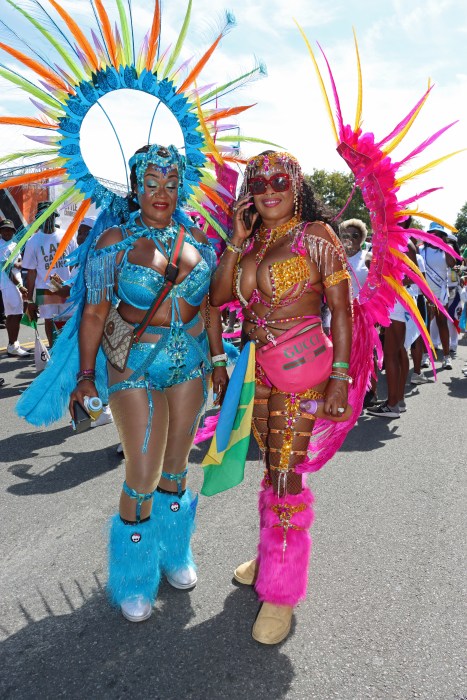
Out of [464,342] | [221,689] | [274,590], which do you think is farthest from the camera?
[464,342]

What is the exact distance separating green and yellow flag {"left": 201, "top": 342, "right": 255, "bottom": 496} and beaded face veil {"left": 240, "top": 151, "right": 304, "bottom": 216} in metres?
0.72

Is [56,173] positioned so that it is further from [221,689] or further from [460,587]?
[460,587]

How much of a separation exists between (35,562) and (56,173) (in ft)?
6.46

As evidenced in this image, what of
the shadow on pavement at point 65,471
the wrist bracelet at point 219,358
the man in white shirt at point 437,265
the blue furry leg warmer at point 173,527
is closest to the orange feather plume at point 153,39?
the wrist bracelet at point 219,358

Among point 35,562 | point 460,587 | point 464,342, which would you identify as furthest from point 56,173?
point 464,342

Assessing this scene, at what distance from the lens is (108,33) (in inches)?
103

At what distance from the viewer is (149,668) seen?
2285 millimetres

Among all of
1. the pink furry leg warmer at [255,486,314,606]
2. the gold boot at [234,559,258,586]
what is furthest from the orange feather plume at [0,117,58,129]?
the gold boot at [234,559,258,586]

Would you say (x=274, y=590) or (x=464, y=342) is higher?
(x=274, y=590)

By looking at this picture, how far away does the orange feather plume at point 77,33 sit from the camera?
2582 mm

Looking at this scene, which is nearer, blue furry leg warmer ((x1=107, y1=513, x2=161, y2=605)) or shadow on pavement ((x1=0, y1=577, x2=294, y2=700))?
shadow on pavement ((x1=0, y1=577, x2=294, y2=700))

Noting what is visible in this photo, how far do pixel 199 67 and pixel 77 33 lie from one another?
0.57 m

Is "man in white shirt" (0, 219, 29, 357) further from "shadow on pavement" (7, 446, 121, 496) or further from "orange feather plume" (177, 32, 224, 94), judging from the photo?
"orange feather plume" (177, 32, 224, 94)

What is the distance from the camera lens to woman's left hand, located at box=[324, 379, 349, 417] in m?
2.54
